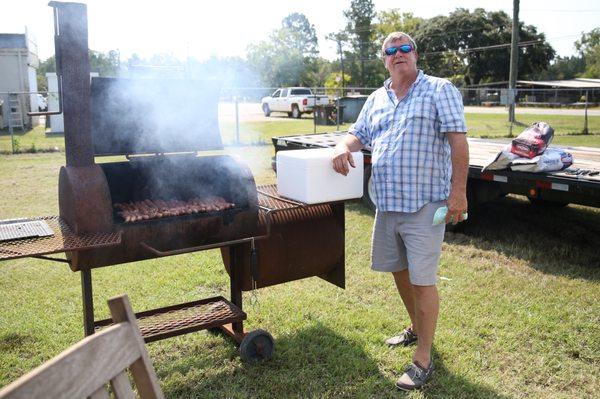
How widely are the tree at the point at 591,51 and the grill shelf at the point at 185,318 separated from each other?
7306cm

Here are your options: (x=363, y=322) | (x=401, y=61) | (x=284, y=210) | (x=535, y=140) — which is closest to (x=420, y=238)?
(x=284, y=210)

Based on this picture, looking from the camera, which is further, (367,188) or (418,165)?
(367,188)

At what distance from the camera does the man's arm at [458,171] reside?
10.1 ft

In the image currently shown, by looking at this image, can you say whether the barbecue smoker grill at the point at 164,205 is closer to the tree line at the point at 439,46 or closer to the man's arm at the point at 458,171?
the man's arm at the point at 458,171

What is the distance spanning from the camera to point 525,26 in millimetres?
53625

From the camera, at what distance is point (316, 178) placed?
11.3 feet

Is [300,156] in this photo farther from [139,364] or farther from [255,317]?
[139,364]

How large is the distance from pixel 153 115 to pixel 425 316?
2.22 m

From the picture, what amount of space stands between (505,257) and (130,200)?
3.83 meters

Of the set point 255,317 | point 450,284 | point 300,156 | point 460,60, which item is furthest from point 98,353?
point 460,60

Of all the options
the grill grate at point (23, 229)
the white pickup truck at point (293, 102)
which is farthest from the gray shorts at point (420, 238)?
the white pickup truck at point (293, 102)

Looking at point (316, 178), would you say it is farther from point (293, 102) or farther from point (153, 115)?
point (293, 102)

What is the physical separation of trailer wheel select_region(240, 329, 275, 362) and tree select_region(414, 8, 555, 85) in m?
52.9

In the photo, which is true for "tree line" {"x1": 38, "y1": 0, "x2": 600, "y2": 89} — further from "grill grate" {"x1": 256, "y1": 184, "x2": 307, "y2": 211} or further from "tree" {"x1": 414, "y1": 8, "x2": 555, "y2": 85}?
"grill grate" {"x1": 256, "y1": 184, "x2": 307, "y2": 211}
